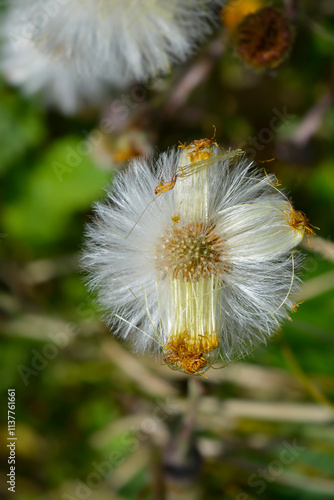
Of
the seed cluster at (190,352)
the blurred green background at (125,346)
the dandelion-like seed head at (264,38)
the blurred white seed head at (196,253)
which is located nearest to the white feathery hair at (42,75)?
the blurred green background at (125,346)

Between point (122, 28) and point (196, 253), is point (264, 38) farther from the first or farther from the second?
point (196, 253)

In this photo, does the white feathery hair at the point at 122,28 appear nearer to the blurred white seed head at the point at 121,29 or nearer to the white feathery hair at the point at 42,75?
the blurred white seed head at the point at 121,29

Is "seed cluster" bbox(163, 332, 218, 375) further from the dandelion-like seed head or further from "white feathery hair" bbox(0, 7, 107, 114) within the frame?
"white feathery hair" bbox(0, 7, 107, 114)

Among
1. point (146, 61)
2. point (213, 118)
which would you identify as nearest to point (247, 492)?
point (213, 118)

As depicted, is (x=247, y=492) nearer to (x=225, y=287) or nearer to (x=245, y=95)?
(x=225, y=287)

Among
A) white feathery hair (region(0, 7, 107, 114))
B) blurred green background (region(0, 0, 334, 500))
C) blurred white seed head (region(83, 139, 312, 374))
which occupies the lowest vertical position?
blurred green background (region(0, 0, 334, 500))

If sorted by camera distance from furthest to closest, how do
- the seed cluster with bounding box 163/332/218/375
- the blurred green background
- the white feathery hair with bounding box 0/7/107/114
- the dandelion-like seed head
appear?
the blurred green background, the white feathery hair with bounding box 0/7/107/114, the dandelion-like seed head, the seed cluster with bounding box 163/332/218/375

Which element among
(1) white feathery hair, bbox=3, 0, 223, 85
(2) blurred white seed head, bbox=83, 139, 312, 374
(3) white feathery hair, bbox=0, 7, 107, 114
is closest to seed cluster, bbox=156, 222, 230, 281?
(2) blurred white seed head, bbox=83, 139, 312, 374
